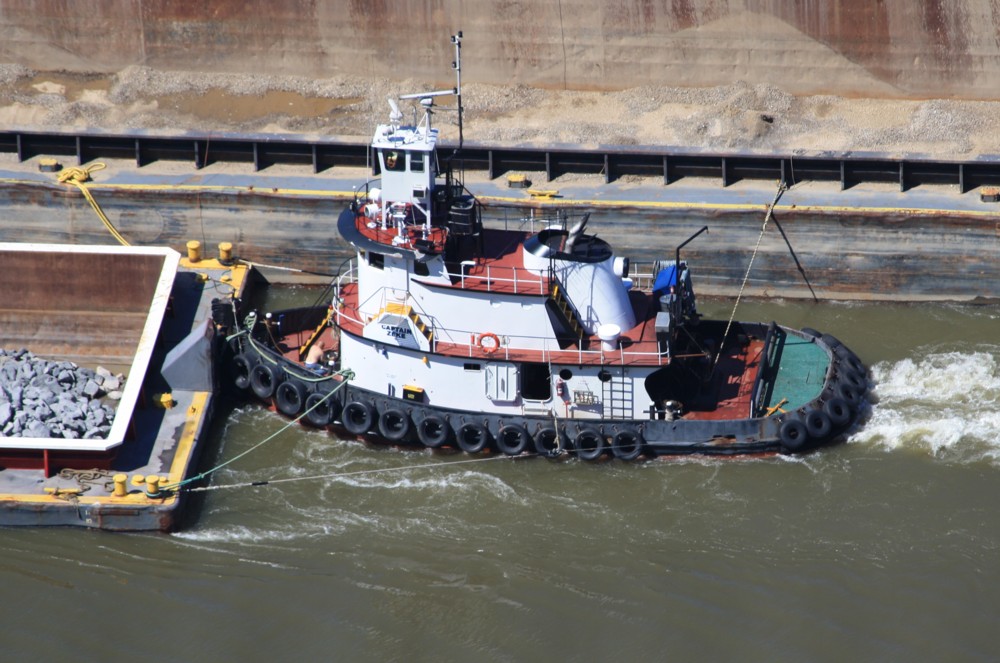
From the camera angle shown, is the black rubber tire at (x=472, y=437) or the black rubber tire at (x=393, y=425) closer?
the black rubber tire at (x=472, y=437)

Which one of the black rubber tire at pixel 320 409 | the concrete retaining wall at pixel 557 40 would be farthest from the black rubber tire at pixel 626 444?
the concrete retaining wall at pixel 557 40

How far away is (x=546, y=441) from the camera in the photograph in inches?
761

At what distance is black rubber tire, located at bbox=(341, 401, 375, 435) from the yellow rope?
7.66m

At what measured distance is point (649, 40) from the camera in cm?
2875

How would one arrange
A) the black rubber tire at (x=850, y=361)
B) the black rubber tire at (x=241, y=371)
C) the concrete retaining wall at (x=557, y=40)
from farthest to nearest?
the concrete retaining wall at (x=557, y=40), the black rubber tire at (x=241, y=371), the black rubber tire at (x=850, y=361)

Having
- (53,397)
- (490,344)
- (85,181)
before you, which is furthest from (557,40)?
(53,397)

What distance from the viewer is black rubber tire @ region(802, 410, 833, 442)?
19094mm

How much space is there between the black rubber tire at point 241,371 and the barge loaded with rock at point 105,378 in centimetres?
42

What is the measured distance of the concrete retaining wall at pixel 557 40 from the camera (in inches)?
1113

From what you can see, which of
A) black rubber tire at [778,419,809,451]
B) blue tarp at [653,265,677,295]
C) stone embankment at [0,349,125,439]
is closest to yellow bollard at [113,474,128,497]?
stone embankment at [0,349,125,439]

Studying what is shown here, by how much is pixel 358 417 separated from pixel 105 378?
14.6ft

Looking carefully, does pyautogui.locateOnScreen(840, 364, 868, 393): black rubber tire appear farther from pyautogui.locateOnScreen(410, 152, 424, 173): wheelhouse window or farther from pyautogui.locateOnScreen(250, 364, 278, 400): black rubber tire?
pyautogui.locateOnScreen(250, 364, 278, 400): black rubber tire

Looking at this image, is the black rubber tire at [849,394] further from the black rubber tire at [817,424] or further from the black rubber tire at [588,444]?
the black rubber tire at [588,444]

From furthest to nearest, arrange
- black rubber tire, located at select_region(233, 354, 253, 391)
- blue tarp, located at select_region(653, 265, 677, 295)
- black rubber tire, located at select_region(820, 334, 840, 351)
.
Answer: black rubber tire, located at select_region(820, 334, 840, 351)
black rubber tire, located at select_region(233, 354, 253, 391)
blue tarp, located at select_region(653, 265, 677, 295)
